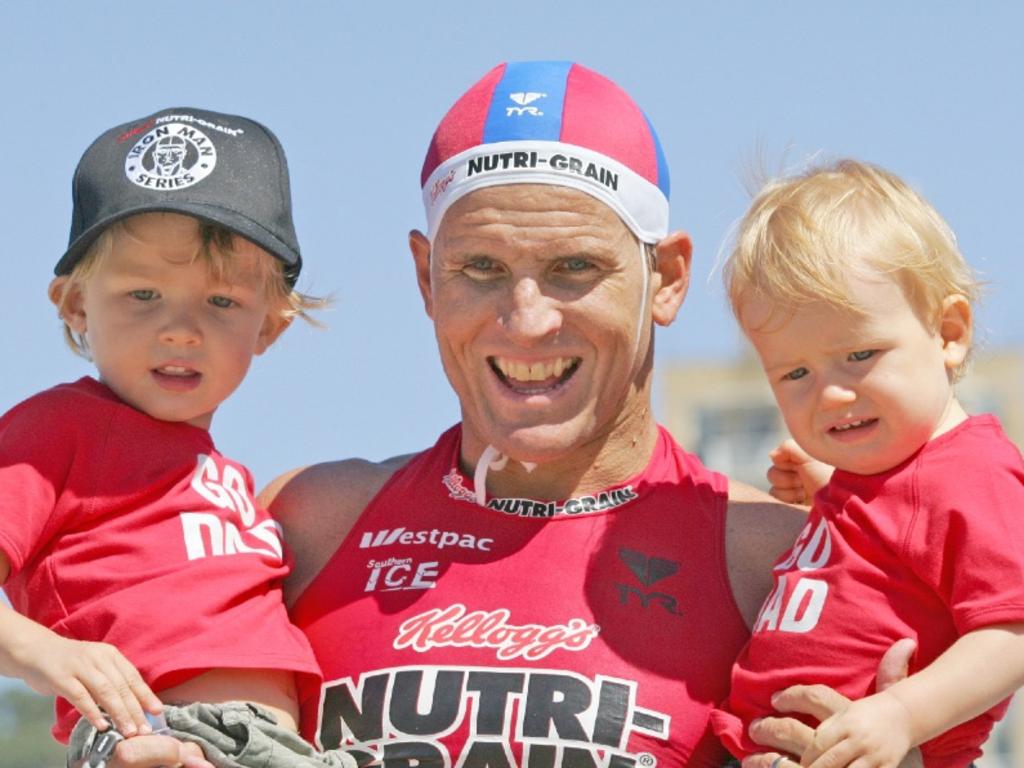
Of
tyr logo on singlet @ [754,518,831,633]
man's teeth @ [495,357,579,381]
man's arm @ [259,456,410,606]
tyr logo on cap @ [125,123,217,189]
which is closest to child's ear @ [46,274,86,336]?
tyr logo on cap @ [125,123,217,189]

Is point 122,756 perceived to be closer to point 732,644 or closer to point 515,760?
point 515,760

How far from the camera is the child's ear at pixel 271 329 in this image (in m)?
5.27

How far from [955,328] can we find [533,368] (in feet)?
3.42

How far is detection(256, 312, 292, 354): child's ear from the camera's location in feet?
17.3

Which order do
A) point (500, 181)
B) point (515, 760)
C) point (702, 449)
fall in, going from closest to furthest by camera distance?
1. point (515, 760)
2. point (500, 181)
3. point (702, 449)

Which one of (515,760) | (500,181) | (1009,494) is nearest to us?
(1009,494)

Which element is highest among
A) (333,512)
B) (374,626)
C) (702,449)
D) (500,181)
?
(702,449)

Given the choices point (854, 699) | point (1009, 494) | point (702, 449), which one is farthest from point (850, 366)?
point (702, 449)

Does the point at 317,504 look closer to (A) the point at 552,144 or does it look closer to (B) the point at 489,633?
(B) the point at 489,633

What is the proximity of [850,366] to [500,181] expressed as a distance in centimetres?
106

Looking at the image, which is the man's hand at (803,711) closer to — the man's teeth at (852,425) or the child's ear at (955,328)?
the man's teeth at (852,425)

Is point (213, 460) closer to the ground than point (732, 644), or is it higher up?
higher up

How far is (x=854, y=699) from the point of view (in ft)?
14.4

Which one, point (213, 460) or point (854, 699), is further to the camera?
point (213, 460)
